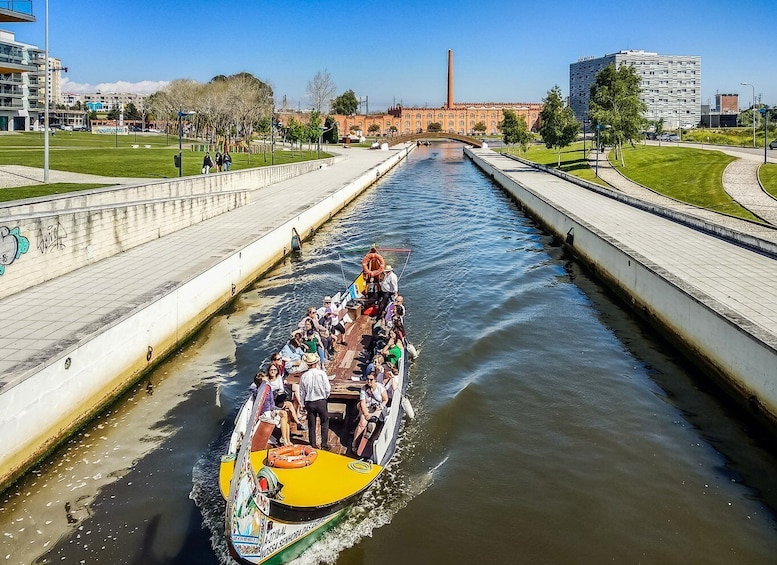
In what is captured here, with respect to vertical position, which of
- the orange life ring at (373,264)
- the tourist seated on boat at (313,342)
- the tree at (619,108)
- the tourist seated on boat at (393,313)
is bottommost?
the tourist seated on boat at (313,342)

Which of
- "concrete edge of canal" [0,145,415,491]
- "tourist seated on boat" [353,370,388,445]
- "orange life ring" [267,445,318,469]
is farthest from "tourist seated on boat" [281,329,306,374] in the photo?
"concrete edge of canal" [0,145,415,491]

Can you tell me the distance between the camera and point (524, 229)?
37375 millimetres

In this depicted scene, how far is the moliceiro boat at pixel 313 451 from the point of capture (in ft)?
25.6

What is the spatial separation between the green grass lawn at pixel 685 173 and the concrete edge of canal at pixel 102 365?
78.5ft

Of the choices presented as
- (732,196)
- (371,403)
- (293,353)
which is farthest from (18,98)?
(371,403)

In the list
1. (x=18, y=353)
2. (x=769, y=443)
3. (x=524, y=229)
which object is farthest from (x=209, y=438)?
(x=524, y=229)

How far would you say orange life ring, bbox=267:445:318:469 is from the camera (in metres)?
9.43

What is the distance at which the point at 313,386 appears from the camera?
10.8 metres

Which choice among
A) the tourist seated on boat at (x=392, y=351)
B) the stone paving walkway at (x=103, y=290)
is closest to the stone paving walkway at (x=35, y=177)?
the stone paving walkway at (x=103, y=290)

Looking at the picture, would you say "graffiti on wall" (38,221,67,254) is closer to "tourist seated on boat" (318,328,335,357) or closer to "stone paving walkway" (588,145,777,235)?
"tourist seated on boat" (318,328,335,357)

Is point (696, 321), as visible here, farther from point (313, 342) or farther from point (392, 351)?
point (313, 342)

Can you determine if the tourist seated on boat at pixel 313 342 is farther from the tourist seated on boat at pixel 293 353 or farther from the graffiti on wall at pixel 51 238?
the graffiti on wall at pixel 51 238

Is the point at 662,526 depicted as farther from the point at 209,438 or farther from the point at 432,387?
the point at 209,438

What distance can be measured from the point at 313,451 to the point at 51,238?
11.5 metres
